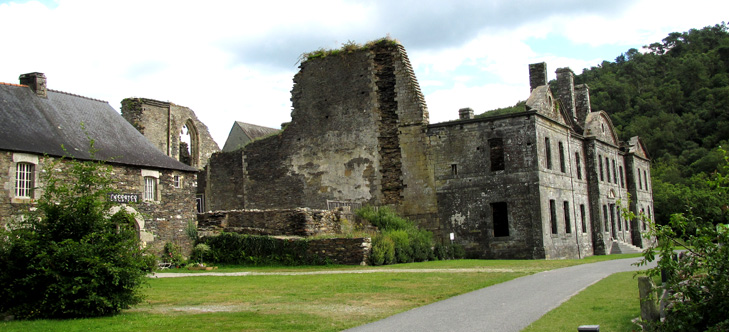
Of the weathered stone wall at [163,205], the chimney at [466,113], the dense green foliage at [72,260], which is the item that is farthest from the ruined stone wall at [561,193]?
the dense green foliage at [72,260]

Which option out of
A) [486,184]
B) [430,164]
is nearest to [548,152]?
[486,184]

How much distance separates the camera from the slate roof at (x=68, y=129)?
20.5 metres

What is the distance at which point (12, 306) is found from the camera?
10195 millimetres

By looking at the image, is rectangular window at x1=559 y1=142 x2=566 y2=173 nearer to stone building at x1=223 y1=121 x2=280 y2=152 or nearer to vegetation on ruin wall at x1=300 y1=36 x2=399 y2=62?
vegetation on ruin wall at x1=300 y1=36 x2=399 y2=62

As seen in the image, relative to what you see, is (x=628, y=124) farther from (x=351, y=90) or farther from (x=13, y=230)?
(x=13, y=230)

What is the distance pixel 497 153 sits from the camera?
26953 millimetres

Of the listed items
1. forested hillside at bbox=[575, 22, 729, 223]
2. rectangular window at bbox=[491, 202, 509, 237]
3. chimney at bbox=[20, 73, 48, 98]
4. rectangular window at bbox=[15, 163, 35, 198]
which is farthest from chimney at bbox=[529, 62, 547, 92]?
forested hillside at bbox=[575, 22, 729, 223]

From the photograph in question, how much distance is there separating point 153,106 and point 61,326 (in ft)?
84.9

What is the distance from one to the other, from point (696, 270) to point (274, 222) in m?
19.1

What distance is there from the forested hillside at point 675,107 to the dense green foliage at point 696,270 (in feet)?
156

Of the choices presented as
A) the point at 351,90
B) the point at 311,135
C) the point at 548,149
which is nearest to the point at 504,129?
the point at 548,149

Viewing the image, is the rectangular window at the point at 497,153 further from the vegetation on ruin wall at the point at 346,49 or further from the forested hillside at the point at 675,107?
the forested hillside at the point at 675,107

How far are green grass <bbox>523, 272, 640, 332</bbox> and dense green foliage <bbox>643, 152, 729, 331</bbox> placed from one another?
130cm

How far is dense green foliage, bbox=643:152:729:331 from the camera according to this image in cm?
649
